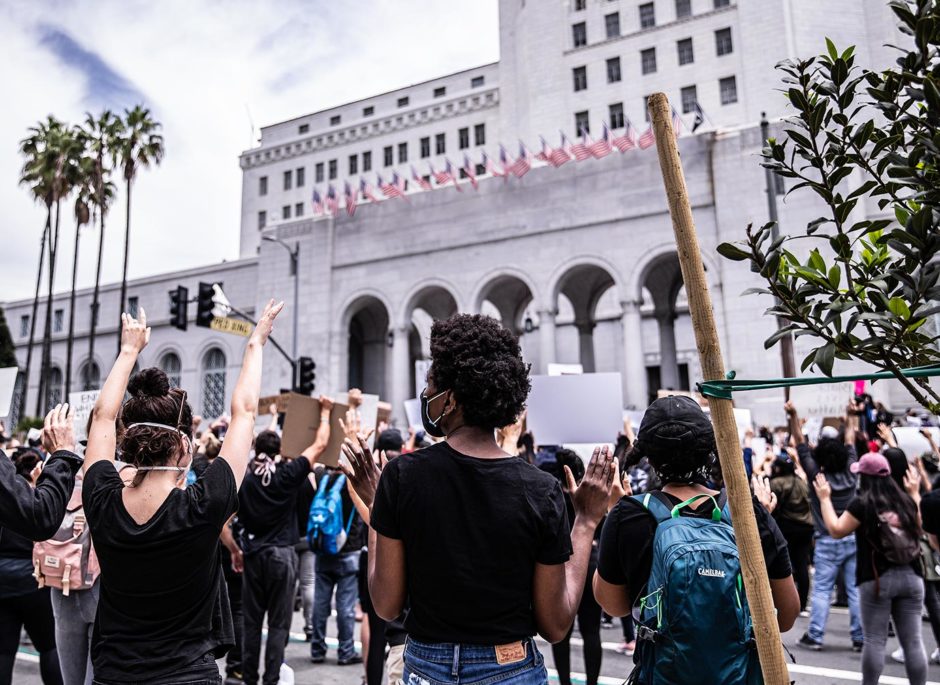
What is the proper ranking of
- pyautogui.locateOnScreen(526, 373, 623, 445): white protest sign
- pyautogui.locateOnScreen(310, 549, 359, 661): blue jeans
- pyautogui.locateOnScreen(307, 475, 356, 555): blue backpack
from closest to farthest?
pyautogui.locateOnScreen(307, 475, 356, 555): blue backpack < pyautogui.locateOnScreen(310, 549, 359, 661): blue jeans < pyautogui.locateOnScreen(526, 373, 623, 445): white protest sign

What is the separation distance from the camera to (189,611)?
2947 millimetres

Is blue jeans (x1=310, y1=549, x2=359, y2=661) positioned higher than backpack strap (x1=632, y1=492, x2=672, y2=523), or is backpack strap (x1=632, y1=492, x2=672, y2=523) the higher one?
backpack strap (x1=632, y1=492, x2=672, y2=523)

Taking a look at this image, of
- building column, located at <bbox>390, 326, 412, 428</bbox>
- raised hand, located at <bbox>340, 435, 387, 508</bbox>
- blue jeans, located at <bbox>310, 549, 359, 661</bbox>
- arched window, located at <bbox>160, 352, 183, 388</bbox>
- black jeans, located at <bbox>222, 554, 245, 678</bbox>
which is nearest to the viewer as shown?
raised hand, located at <bbox>340, 435, 387, 508</bbox>

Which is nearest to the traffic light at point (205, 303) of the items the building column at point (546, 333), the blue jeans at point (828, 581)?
the building column at point (546, 333)

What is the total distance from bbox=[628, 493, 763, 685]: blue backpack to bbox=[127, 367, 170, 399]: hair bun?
94.3 inches

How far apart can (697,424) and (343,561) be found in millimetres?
5250

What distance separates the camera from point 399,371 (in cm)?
2939

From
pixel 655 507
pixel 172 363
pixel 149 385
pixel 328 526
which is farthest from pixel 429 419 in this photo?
pixel 172 363

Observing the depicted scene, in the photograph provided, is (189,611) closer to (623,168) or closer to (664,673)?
(664,673)

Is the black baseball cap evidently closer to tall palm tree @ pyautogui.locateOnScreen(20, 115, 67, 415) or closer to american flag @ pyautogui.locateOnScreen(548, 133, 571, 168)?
american flag @ pyautogui.locateOnScreen(548, 133, 571, 168)

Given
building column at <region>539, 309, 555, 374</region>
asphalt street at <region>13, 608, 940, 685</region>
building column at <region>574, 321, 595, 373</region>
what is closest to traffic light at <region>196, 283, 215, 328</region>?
asphalt street at <region>13, 608, 940, 685</region>

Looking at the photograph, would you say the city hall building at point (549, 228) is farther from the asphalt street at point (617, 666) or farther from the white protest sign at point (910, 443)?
the asphalt street at point (617, 666)

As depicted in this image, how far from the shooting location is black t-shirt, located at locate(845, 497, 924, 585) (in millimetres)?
5285

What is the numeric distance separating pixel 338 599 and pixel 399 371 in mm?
22320
